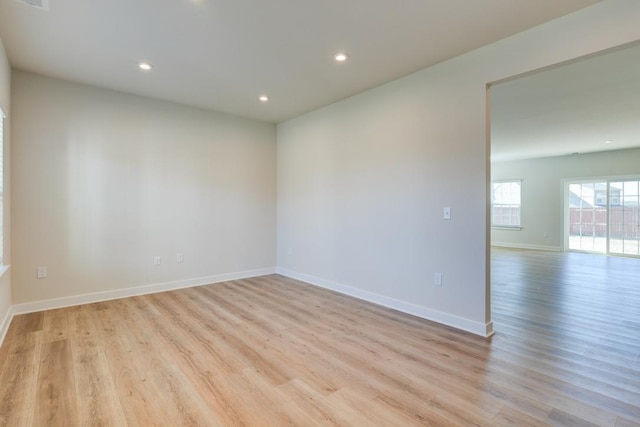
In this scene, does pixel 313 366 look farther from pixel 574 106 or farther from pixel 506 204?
pixel 506 204

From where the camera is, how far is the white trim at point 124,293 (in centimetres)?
345

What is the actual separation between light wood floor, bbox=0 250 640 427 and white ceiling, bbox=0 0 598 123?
2653 mm

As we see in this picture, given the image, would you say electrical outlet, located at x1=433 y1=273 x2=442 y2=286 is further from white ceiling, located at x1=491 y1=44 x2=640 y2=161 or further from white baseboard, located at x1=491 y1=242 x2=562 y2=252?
white baseboard, located at x1=491 y1=242 x2=562 y2=252

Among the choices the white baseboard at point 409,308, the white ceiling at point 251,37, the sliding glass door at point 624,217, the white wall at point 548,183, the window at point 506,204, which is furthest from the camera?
the window at point 506,204

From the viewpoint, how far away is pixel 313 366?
2301 millimetres

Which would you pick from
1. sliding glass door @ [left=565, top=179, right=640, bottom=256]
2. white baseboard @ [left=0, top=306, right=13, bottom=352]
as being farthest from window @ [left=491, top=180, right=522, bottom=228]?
white baseboard @ [left=0, top=306, right=13, bottom=352]

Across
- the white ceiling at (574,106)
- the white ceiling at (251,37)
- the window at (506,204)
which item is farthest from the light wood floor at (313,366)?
the window at (506,204)

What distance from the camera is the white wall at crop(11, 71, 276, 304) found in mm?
3445

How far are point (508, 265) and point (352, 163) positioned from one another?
4568 mm

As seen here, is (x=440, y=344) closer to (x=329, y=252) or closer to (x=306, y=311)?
(x=306, y=311)

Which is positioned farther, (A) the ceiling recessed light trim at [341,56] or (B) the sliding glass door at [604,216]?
(B) the sliding glass door at [604,216]

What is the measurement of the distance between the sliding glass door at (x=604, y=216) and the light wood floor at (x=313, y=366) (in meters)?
5.39

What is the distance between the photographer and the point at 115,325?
3.06m

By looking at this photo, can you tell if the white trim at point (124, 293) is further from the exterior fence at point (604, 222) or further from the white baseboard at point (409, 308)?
the exterior fence at point (604, 222)
